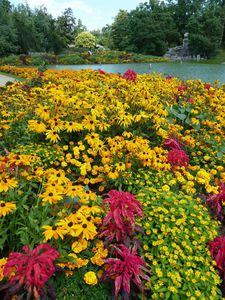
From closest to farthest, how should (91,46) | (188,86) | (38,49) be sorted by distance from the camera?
(188,86) < (38,49) < (91,46)

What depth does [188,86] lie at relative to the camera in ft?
17.4

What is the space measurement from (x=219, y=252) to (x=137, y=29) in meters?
40.0

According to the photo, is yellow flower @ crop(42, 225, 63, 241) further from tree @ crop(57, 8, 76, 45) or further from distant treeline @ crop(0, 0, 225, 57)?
tree @ crop(57, 8, 76, 45)

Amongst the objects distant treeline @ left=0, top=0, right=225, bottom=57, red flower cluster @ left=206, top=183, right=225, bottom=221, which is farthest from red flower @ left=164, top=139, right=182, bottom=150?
distant treeline @ left=0, top=0, right=225, bottom=57

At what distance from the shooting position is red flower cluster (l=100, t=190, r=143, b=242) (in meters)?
1.96

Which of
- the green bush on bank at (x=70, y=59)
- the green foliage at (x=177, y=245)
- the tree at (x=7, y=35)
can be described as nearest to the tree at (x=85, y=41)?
the green bush on bank at (x=70, y=59)

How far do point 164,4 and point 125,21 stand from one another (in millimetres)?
9448

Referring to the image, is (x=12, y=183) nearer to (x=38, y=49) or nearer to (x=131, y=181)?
(x=131, y=181)

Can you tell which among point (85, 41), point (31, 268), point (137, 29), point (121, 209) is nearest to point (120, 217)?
point (121, 209)

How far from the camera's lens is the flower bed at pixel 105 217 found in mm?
1806

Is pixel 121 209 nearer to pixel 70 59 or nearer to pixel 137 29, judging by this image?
pixel 70 59

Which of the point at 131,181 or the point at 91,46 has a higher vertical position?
the point at 131,181

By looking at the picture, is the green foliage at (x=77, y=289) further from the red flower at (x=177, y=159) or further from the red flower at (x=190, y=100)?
the red flower at (x=190, y=100)

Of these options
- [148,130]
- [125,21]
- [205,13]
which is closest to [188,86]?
[148,130]
